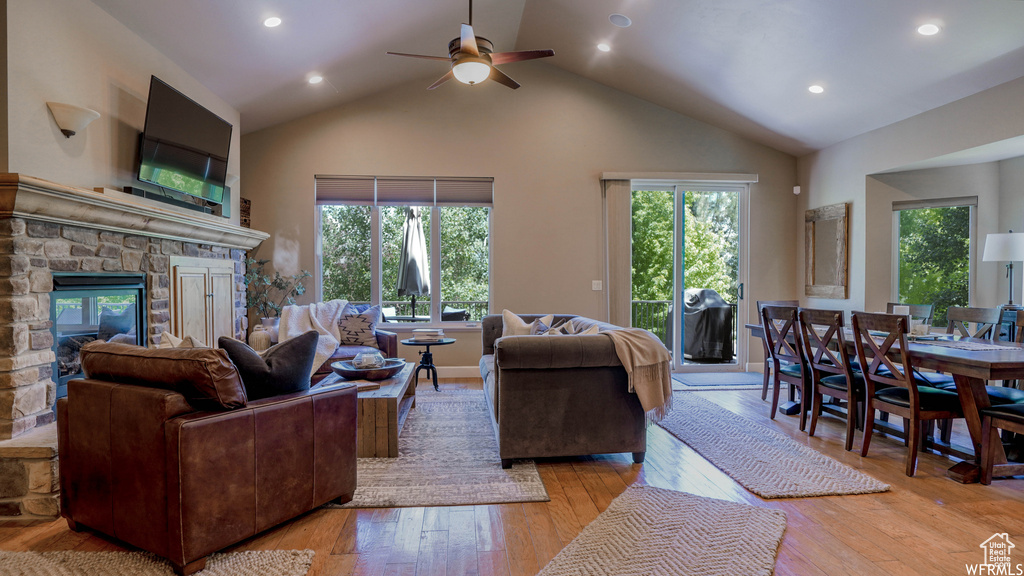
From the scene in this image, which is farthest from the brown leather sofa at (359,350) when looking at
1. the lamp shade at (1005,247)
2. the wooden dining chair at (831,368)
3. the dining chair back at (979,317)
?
the lamp shade at (1005,247)

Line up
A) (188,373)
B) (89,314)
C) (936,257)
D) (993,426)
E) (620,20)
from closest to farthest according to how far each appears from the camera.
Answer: (188,373)
(993,426)
(89,314)
(620,20)
(936,257)

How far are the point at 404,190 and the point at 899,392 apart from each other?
4.78 metres

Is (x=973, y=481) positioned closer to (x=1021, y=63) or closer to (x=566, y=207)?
(x=1021, y=63)

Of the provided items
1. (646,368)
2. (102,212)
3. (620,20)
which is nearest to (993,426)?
(646,368)

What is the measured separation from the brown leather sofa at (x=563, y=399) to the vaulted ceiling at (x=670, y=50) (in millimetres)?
2914

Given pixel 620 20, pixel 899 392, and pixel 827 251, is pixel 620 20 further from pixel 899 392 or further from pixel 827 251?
pixel 899 392

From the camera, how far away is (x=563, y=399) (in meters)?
2.93

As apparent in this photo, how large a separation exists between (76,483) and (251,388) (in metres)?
0.81

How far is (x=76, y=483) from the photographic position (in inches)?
84.7

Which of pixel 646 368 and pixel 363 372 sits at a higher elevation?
pixel 646 368

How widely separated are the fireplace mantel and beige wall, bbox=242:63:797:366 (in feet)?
5.37

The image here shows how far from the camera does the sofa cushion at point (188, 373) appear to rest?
192cm

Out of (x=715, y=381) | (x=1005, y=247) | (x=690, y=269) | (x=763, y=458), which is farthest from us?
(x=690, y=269)

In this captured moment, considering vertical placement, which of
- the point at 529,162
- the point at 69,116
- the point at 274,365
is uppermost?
the point at 529,162
